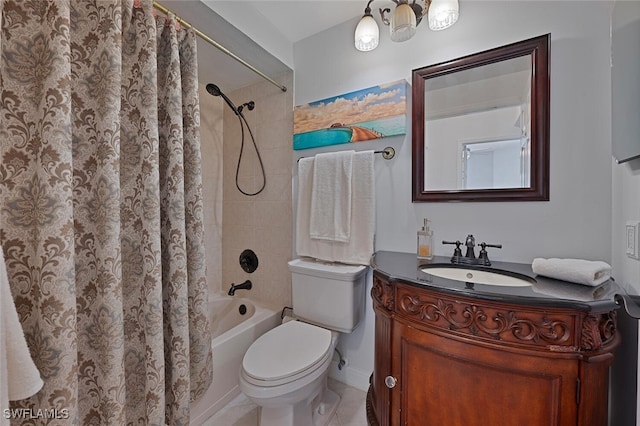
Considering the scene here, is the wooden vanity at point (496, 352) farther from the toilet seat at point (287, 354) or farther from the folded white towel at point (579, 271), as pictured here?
the toilet seat at point (287, 354)

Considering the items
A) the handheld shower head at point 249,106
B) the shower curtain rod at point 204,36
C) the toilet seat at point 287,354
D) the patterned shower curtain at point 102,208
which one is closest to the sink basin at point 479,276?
the toilet seat at point 287,354

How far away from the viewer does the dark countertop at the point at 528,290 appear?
29.7 inches

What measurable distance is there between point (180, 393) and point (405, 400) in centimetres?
85

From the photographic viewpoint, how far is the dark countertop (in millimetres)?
754

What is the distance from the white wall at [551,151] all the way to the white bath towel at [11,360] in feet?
4.76

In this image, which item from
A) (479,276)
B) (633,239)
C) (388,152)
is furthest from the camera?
(388,152)

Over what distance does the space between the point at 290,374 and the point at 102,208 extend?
962 mm

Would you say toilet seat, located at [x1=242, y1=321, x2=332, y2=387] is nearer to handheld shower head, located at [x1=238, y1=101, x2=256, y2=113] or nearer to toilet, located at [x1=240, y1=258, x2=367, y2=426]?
toilet, located at [x1=240, y1=258, x2=367, y2=426]

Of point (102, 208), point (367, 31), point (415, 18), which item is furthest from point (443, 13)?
point (102, 208)

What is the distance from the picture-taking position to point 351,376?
1693 millimetres

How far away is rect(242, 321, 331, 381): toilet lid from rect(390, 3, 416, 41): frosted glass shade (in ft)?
5.22

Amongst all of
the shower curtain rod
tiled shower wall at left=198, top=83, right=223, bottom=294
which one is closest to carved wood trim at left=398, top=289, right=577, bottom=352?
the shower curtain rod

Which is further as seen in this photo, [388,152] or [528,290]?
[388,152]

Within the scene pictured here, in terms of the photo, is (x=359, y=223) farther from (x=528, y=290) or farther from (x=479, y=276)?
(x=528, y=290)
